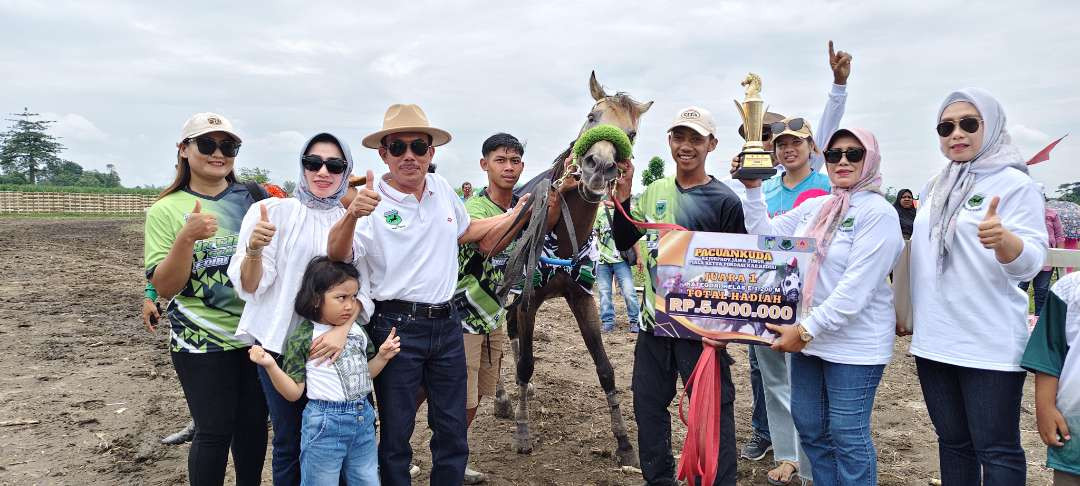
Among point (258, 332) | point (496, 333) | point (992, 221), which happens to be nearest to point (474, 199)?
point (496, 333)

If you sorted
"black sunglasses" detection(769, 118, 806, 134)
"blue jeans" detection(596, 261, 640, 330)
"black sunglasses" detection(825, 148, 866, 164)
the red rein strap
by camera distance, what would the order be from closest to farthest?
1. "black sunglasses" detection(825, 148, 866, 164)
2. the red rein strap
3. "black sunglasses" detection(769, 118, 806, 134)
4. "blue jeans" detection(596, 261, 640, 330)

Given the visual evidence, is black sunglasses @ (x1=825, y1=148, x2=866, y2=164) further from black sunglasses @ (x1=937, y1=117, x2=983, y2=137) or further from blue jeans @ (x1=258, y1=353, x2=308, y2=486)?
blue jeans @ (x1=258, y1=353, x2=308, y2=486)

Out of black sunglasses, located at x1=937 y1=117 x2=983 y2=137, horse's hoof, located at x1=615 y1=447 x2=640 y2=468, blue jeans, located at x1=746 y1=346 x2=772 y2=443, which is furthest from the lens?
blue jeans, located at x1=746 y1=346 x2=772 y2=443

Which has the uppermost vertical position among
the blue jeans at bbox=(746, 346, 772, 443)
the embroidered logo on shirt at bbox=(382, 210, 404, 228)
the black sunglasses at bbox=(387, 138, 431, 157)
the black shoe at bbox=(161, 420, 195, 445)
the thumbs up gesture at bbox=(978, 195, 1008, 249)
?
the black sunglasses at bbox=(387, 138, 431, 157)

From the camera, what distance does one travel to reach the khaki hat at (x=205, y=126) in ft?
10.2

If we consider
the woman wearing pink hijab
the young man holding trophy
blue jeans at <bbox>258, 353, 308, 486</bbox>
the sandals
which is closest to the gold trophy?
the young man holding trophy

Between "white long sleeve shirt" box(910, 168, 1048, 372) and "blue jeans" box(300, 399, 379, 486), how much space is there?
2606 millimetres

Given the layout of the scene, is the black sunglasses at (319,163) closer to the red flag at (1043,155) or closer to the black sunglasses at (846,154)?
the black sunglasses at (846,154)

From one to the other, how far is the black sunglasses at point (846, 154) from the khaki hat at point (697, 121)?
0.56 m

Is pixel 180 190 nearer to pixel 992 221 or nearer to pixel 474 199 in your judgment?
pixel 474 199

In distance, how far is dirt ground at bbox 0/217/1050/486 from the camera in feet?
14.5

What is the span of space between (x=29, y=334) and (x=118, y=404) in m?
3.44

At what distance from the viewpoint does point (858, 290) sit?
282cm

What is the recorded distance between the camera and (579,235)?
3.58 m
